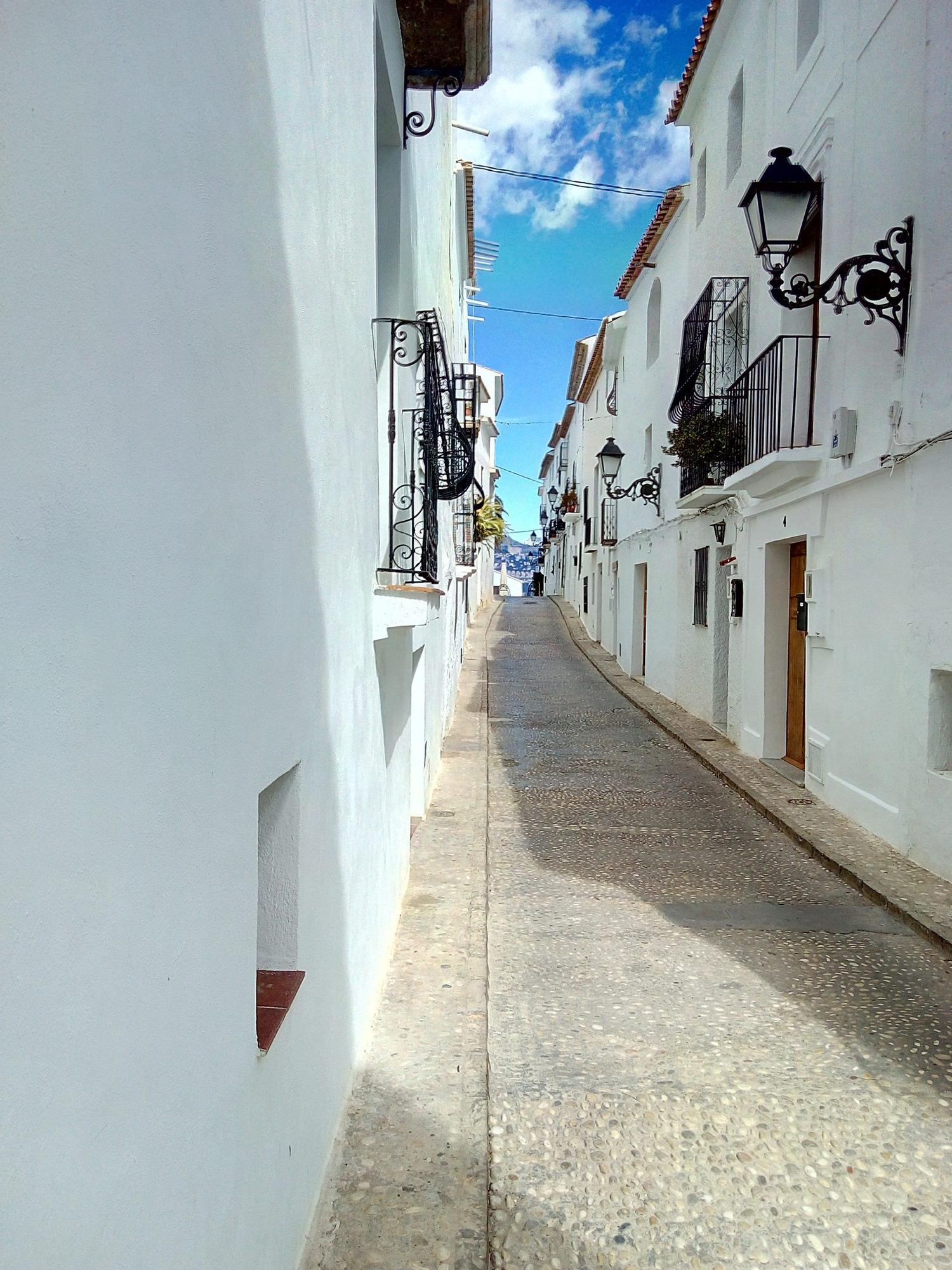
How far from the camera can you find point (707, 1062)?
3.61 metres

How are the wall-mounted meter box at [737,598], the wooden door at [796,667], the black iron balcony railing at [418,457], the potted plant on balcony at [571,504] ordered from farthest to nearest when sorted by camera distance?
the potted plant on balcony at [571,504] → the wall-mounted meter box at [737,598] → the wooden door at [796,667] → the black iron balcony railing at [418,457]

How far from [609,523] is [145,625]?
2111 cm

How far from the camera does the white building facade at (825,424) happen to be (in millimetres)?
5750

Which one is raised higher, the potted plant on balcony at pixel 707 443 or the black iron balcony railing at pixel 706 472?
the potted plant on balcony at pixel 707 443

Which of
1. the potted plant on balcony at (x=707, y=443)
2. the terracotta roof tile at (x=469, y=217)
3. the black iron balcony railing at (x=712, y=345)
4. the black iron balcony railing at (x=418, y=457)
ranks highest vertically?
the terracotta roof tile at (x=469, y=217)

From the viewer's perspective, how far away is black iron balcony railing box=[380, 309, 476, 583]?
4.02 metres

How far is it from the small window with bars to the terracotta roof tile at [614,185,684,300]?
524 centimetres

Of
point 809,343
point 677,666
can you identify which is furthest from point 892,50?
point 677,666

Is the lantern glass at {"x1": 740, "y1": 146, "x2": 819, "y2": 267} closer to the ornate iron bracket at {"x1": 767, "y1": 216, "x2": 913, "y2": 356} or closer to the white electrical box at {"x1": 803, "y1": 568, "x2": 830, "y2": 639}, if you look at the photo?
the ornate iron bracket at {"x1": 767, "y1": 216, "x2": 913, "y2": 356}

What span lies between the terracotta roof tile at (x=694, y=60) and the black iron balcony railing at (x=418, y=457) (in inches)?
301

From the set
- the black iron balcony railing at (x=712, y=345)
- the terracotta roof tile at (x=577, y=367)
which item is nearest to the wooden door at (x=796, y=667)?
the black iron balcony railing at (x=712, y=345)

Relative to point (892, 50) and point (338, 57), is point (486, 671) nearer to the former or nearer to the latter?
point (892, 50)

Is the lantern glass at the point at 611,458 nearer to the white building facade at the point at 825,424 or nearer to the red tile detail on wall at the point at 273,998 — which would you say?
the white building facade at the point at 825,424

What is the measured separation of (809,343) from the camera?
8.17m
